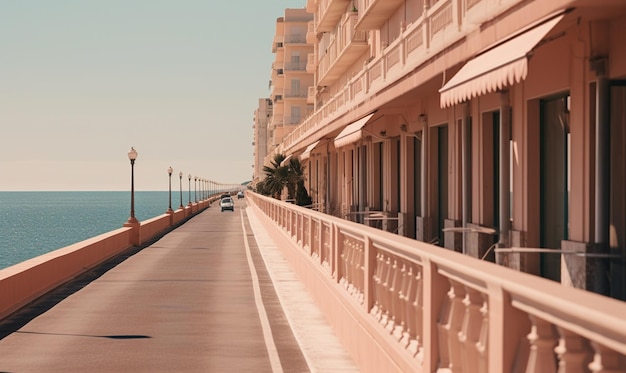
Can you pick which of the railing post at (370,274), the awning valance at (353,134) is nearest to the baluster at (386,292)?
the railing post at (370,274)

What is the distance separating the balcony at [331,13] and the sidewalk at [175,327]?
85.9 feet

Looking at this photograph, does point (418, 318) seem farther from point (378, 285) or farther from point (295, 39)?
point (295, 39)

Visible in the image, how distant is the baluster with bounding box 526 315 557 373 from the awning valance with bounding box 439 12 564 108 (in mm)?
5765

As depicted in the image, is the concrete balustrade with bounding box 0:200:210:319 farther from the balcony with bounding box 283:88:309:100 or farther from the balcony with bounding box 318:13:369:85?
the balcony with bounding box 283:88:309:100

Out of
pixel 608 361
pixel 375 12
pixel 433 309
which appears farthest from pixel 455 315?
pixel 375 12

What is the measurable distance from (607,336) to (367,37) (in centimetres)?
3929

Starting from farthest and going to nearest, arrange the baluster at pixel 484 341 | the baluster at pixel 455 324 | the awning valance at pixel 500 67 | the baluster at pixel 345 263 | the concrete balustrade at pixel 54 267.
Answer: the concrete balustrade at pixel 54 267 → the baluster at pixel 345 263 → the awning valance at pixel 500 67 → the baluster at pixel 455 324 → the baluster at pixel 484 341

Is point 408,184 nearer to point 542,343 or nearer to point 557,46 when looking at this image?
point 557,46

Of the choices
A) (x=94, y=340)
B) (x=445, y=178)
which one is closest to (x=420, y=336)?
(x=94, y=340)

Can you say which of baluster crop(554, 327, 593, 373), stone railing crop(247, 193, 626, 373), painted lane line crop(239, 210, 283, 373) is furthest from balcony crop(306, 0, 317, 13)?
baluster crop(554, 327, 593, 373)

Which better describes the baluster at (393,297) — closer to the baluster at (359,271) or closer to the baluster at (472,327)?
the baluster at (359,271)

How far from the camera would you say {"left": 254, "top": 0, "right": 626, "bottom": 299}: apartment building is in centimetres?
1159

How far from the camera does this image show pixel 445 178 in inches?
941

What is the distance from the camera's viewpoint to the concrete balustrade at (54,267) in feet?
56.3
